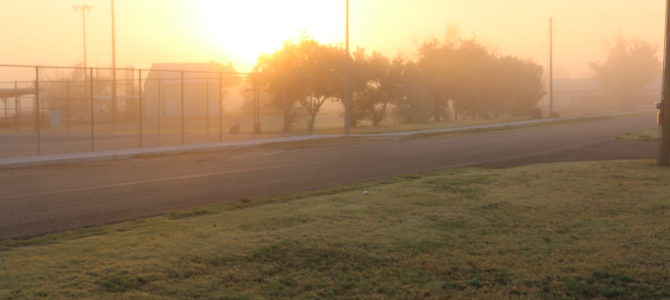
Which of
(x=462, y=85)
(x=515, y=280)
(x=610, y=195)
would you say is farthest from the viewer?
(x=462, y=85)

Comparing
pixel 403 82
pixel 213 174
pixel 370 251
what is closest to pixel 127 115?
pixel 403 82

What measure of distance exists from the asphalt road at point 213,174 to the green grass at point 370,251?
1321 mm

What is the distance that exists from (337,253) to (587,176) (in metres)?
8.98

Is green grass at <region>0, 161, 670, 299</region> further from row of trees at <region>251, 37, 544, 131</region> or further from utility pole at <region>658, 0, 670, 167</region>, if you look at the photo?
row of trees at <region>251, 37, 544, 131</region>

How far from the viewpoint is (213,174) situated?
54.0ft

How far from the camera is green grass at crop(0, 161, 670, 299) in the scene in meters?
6.07

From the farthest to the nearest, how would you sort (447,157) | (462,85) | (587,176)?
1. (462,85)
2. (447,157)
3. (587,176)

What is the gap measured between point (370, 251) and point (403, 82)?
44.0 metres

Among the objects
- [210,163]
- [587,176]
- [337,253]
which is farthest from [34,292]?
[210,163]

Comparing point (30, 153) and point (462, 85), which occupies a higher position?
point (462, 85)

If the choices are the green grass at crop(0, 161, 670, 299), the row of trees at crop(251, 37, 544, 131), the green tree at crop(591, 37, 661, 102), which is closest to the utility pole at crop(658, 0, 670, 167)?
the green grass at crop(0, 161, 670, 299)

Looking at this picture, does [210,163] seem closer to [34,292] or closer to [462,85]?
[34,292]

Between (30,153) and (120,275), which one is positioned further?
(30,153)

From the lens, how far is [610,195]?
11711 millimetres
